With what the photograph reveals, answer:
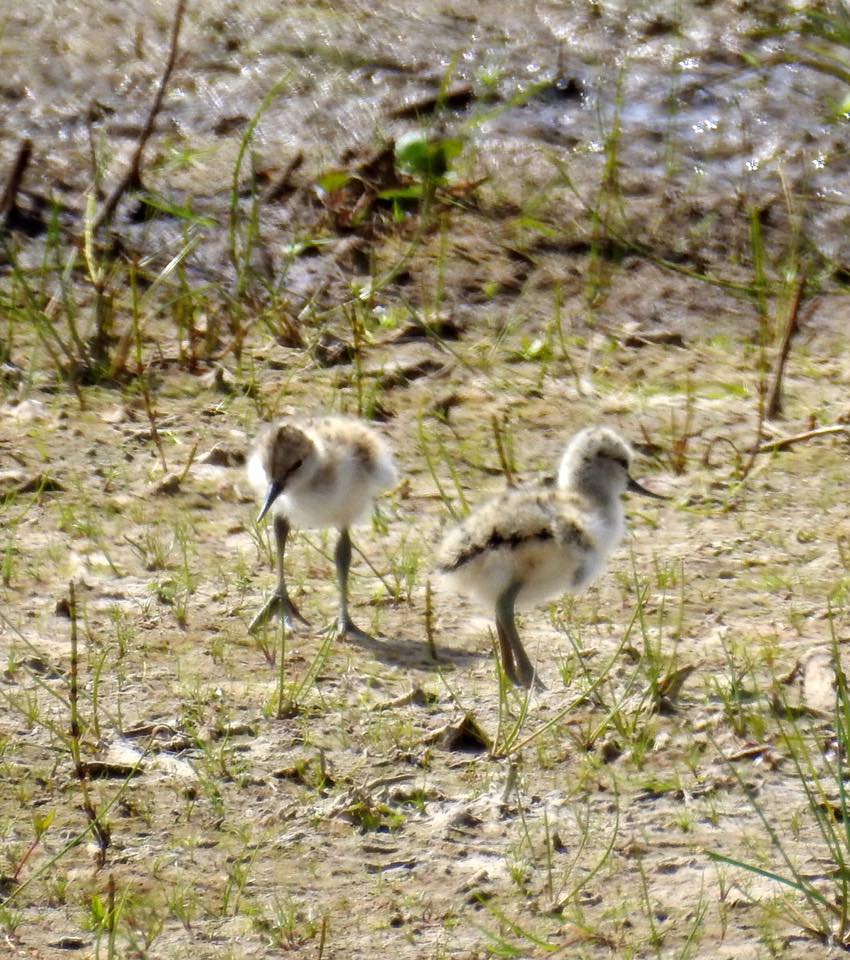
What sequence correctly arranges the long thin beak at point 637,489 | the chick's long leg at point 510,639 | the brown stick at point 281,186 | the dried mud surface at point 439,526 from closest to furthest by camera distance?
1. the dried mud surface at point 439,526
2. the chick's long leg at point 510,639
3. the long thin beak at point 637,489
4. the brown stick at point 281,186

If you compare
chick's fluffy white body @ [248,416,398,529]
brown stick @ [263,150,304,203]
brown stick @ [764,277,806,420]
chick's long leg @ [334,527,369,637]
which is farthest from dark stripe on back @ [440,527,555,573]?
brown stick @ [263,150,304,203]

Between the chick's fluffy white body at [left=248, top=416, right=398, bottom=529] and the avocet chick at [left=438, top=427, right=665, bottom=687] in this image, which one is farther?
the chick's fluffy white body at [left=248, top=416, right=398, bottom=529]

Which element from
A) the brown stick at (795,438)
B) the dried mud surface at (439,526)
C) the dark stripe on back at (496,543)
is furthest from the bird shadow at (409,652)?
the brown stick at (795,438)

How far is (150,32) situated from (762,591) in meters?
4.93

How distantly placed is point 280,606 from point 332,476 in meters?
0.39

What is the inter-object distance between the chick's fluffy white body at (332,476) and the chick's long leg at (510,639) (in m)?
0.69

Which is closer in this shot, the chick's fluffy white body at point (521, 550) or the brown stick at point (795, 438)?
the chick's fluffy white body at point (521, 550)

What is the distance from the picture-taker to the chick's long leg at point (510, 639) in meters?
4.36

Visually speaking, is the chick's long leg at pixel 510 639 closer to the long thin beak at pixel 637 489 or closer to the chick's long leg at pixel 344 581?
the chick's long leg at pixel 344 581

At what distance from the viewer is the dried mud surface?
3.52 m

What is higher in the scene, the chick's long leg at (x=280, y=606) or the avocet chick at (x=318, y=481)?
the avocet chick at (x=318, y=481)

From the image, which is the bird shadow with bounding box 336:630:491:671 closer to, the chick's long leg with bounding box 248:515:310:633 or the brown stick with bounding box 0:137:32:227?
the chick's long leg with bounding box 248:515:310:633

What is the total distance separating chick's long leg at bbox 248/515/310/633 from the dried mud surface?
0.06m

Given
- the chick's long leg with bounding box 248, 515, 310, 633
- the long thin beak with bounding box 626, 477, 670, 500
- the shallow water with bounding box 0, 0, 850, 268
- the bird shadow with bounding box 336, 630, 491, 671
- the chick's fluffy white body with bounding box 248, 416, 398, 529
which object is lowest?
the bird shadow with bounding box 336, 630, 491, 671
